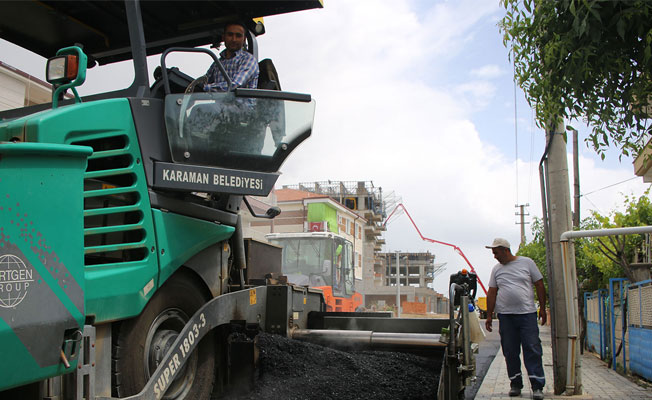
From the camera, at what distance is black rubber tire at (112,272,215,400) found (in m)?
3.61

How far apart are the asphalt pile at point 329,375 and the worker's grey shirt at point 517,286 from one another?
2.12 meters

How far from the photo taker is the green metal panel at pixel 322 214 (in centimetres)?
5069

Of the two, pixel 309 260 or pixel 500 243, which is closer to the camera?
pixel 500 243

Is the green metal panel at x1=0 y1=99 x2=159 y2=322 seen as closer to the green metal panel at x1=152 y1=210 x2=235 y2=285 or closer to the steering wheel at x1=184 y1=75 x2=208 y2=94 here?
the green metal panel at x1=152 y1=210 x2=235 y2=285

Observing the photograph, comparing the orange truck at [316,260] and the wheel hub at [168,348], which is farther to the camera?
the orange truck at [316,260]

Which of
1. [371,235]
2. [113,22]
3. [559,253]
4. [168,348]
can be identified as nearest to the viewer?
[168,348]

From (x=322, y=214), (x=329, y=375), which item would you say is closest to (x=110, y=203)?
(x=329, y=375)

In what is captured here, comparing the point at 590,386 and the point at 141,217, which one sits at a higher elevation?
the point at 141,217

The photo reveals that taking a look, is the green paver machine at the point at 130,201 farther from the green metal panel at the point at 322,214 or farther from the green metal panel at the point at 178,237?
the green metal panel at the point at 322,214

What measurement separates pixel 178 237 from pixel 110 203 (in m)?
0.54

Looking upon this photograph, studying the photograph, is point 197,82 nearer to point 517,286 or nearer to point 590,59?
point 590,59

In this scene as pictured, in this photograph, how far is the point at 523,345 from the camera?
721cm

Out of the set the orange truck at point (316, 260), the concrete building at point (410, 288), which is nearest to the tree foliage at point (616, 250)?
the orange truck at point (316, 260)

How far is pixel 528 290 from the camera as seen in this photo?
727cm
